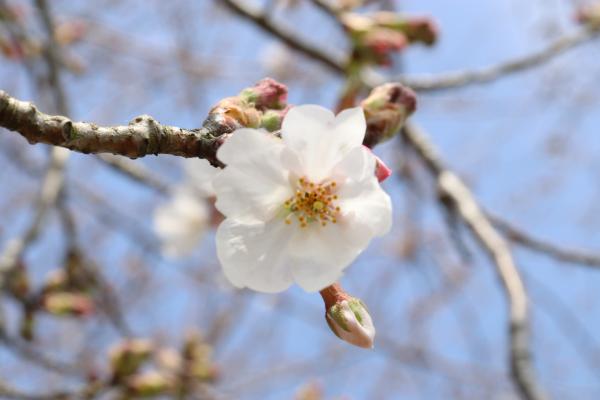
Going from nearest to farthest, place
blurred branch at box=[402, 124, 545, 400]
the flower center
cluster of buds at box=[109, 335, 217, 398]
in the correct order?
1. the flower center
2. blurred branch at box=[402, 124, 545, 400]
3. cluster of buds at box=[109, 335, 217, 398]

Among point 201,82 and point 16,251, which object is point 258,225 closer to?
point 16,251

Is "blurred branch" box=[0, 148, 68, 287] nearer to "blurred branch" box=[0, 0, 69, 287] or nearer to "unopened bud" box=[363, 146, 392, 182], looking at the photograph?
"blurred branch" box=[0, 0, 69, 287]

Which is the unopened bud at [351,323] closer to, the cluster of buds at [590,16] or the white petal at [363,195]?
the white petal at [363,195]

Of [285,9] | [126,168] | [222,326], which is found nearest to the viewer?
[126,168]

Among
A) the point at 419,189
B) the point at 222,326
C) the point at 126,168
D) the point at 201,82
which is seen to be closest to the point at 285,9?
the point at 201,82

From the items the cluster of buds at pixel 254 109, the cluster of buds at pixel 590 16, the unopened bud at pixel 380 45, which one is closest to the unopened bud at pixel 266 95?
the cluster of buds at pixel 254 109

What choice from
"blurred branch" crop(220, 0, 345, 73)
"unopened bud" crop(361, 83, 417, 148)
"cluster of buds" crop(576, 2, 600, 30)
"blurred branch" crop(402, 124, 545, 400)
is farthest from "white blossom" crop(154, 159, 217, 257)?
"cluster of buds" crop(576, 2, 600, 30)

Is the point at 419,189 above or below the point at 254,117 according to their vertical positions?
above
